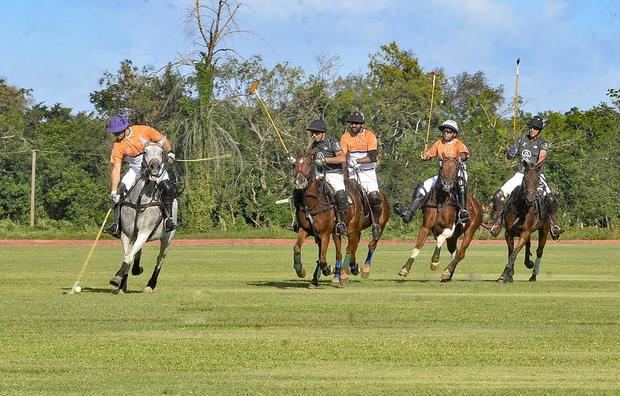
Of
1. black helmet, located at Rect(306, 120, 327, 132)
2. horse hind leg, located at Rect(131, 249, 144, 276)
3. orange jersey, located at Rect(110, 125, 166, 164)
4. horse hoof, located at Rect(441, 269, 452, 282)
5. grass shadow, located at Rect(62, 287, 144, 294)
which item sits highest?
black helmet, located at Rect(306, 120, 327, 132)

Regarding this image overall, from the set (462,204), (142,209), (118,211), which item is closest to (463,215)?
(462,204)

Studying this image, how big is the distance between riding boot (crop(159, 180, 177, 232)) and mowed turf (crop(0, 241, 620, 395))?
985 mm

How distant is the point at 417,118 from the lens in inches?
2835

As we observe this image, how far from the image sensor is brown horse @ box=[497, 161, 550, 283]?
23641mm

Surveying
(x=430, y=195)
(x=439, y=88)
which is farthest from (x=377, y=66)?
(x=430, y=195)

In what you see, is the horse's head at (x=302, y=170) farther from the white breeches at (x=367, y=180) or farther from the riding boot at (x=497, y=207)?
the riding boot at (x=497, y=207)

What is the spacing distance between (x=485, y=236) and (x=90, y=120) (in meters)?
27.5

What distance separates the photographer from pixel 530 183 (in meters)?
23.6

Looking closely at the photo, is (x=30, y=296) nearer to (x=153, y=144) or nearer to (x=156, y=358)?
(x=153, y=144)

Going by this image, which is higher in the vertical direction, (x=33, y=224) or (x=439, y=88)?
(x=439, y=88)

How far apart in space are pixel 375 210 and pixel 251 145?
40.4 meters

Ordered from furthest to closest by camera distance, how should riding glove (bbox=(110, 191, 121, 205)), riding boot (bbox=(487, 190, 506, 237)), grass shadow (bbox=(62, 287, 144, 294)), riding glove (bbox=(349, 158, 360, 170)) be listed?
riding boot (bbox=(487, 190, 506, 237)) → riding glove (bbox=(349, 158, 360, 170)) → grass shadow (bbox=(62, 287, 144, 294)) → riding glove (bbox=(110, 191, 121, 205))

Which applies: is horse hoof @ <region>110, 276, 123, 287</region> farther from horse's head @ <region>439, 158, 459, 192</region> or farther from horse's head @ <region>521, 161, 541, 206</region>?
horse's head @ <region>521, 161, 541, 206</region>

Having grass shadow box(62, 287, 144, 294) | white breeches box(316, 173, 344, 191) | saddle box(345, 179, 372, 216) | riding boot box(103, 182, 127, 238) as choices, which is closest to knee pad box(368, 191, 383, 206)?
saddle box(345, 179, 372, 216)
